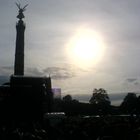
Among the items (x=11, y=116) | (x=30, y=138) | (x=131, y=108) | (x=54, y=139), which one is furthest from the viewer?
(x=131, y=108)

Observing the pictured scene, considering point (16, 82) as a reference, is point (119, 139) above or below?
below

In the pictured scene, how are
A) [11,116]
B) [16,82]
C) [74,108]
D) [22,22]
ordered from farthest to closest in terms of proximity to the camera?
1. [22,22]
2. [74,108]
3. [16,82]
4. [11,116]

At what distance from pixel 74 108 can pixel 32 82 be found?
96.3ft

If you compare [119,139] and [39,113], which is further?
[39,113]

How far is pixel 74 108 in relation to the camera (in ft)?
273

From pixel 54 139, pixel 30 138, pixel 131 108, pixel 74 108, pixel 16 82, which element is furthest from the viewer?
pixel 131 108

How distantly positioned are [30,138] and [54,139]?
8.69ft

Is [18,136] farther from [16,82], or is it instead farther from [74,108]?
[74,108]

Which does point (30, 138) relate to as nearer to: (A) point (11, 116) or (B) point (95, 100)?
(A) point (11, 116)

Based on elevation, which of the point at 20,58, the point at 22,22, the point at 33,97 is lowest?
the point at 33,97

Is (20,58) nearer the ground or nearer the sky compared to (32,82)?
nearer the sky

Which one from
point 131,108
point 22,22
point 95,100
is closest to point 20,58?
point 22,22

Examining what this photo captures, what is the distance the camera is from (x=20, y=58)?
307 feet

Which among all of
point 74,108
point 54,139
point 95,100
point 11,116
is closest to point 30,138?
point 54,139
